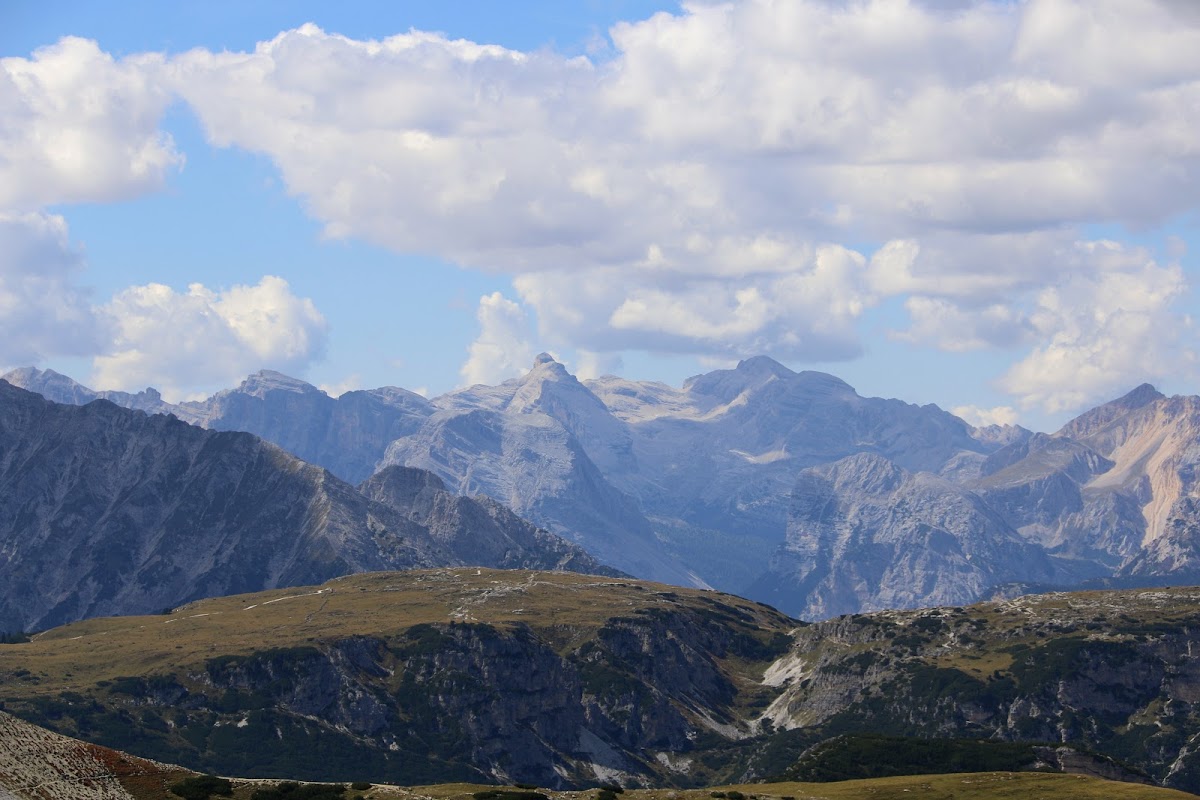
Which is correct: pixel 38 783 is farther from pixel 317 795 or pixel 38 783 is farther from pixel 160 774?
pixel 317 795

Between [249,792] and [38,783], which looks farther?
[249,792]

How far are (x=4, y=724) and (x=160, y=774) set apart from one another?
71.3 feet

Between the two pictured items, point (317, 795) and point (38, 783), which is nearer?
point (38, 783)

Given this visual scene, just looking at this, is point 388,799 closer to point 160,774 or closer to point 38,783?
point 160,774

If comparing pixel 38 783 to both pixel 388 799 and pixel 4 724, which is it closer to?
pixel 4 724

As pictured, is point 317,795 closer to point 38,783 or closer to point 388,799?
point 388,799

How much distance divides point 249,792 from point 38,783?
1522 inches

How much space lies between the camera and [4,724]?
172 meters

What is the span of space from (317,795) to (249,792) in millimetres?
8409

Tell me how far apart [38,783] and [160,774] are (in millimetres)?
25629

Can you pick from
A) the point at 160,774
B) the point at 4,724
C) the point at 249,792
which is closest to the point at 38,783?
the point at 4,724

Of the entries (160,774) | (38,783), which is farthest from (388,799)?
(38,783)

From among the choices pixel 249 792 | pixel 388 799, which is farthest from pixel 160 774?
pixel 388 799

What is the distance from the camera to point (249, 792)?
7771 inches
